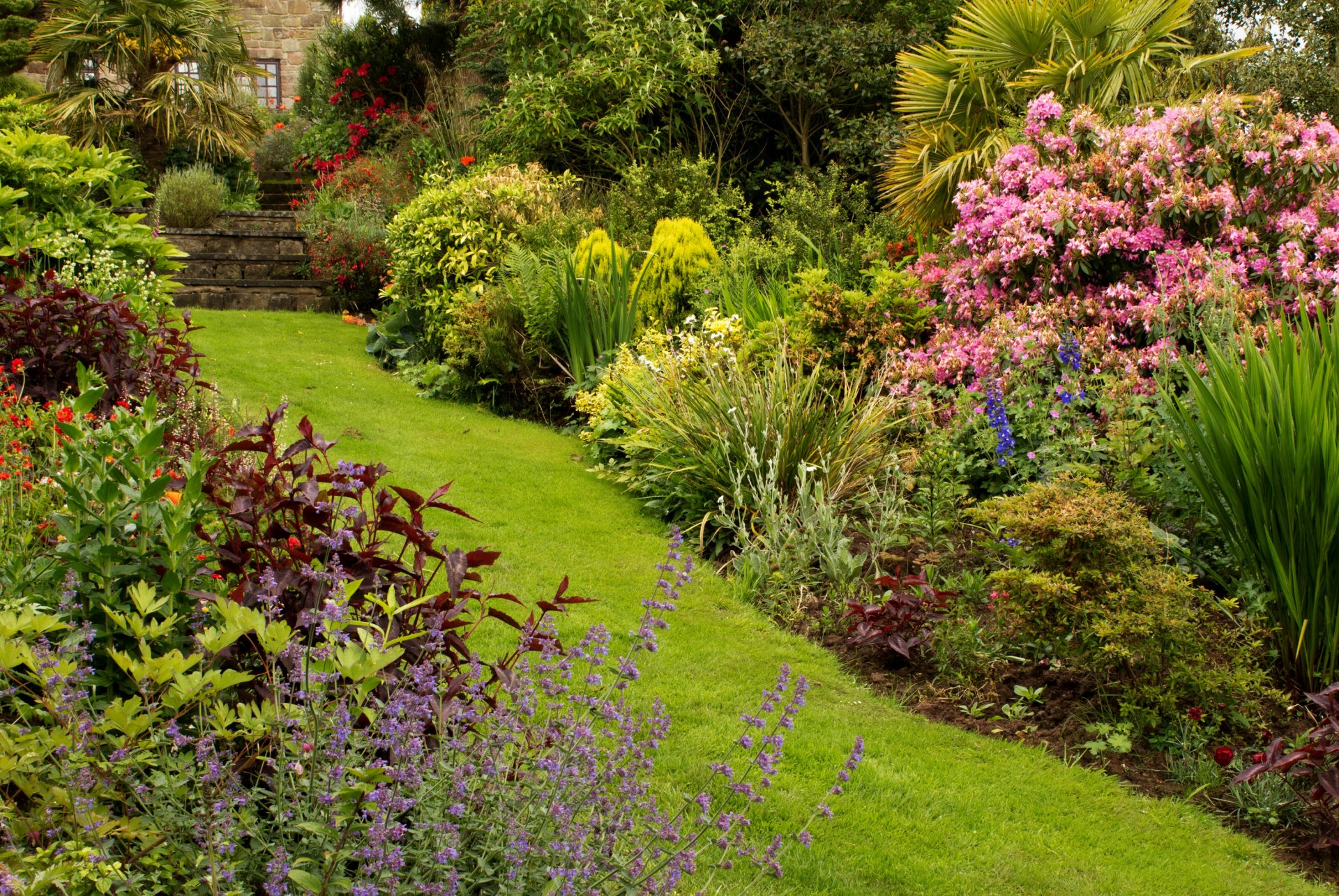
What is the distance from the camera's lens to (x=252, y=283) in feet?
39.4

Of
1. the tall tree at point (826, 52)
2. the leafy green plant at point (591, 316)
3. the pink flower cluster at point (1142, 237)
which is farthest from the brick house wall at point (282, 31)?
the pink flower cluster at point (1142, 237)

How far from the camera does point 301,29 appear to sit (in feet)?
79.6

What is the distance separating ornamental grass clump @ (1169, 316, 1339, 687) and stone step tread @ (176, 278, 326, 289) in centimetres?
1030

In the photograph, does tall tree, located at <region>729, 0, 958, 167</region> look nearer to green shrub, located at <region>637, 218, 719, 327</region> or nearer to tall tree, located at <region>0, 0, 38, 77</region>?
green shrub, located at <region>637, 218, 719, 327</region>

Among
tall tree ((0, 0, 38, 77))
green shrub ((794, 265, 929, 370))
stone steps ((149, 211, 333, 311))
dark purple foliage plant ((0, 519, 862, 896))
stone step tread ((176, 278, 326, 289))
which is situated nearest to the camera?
dark purple foliage plant ((0, 519, 862, 896))

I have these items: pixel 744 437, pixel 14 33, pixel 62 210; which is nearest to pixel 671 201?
pixel 62 210

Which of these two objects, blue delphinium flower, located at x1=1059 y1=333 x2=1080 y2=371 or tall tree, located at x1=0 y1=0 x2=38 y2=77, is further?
tall tree, located at x1=0 y1=0 x2=38 y2=77

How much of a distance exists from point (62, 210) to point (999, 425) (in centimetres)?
587

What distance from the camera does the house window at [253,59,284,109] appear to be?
24.5 metres

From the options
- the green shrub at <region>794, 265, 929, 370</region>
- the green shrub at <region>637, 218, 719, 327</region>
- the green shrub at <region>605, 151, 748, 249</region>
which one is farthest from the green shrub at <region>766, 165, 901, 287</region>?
the green shrub at <region>794, 265, 929, 370</region>

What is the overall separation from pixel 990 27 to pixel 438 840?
10.2 meters

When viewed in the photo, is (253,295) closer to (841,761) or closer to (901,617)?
(901,617)

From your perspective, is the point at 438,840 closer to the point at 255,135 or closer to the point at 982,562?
the point at 982,562

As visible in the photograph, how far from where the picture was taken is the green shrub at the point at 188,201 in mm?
12914
